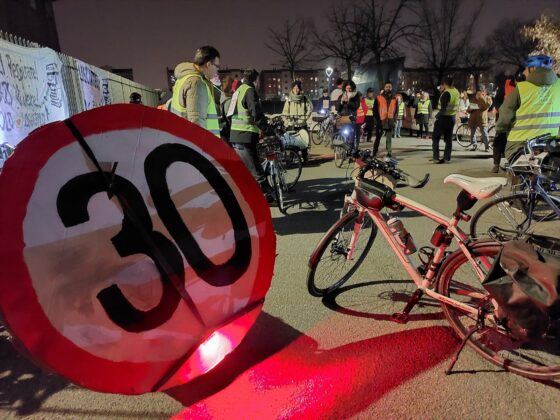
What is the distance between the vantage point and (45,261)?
1.09 meters

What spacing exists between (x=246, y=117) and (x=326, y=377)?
14.6 ft

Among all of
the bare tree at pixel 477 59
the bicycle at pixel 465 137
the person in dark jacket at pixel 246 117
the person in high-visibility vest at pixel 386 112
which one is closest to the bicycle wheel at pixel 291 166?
the person in dark jacket at pixel 246 117

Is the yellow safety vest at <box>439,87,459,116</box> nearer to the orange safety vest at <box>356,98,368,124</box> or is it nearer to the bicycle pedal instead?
the orange safety vest at <box>356,98,368,124</box>

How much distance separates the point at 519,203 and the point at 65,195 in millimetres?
4569

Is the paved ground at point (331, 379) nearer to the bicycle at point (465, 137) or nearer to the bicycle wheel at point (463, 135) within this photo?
the bicycle at point (465, 137)

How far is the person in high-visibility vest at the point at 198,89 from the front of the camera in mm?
4156

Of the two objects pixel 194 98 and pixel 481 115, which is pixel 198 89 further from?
pixel 481 115

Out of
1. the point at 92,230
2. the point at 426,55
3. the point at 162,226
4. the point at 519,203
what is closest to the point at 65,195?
the point at 92,230

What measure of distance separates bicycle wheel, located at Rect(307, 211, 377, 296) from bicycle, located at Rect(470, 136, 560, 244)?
1.26 m

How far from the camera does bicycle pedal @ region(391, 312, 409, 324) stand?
9.71 ft

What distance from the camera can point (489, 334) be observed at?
261 centimetres

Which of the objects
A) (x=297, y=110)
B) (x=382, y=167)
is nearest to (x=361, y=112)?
(x=297, y=110)

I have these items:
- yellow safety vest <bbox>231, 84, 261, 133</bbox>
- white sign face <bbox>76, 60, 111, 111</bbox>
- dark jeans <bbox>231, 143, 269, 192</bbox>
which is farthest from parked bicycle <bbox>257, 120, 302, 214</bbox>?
white sign face <bbox>76, 60, 111, 111</bbox>

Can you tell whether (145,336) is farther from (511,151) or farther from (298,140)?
(298,140)
